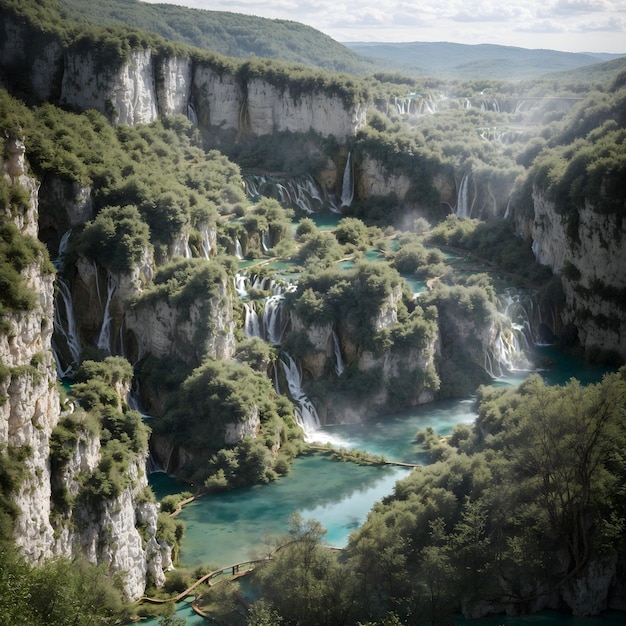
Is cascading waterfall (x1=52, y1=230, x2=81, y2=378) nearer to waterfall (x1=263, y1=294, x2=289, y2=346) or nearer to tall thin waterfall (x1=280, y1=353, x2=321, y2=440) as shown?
waterfall (x1=263, y1=294, x2=289, y2=346)

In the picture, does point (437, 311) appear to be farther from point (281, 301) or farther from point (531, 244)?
point (531, 244)

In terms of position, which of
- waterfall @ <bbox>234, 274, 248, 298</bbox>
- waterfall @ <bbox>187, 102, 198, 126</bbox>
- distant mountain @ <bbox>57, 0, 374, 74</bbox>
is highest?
distant mountain @ <bbox>57, 0, 374, 74</bbox>

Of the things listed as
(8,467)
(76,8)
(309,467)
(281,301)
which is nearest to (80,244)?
(281,301)

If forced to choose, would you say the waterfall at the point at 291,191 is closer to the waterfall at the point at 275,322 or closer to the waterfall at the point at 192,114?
the waterfall at the point at 192,114

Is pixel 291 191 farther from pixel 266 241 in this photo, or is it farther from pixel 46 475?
pixel 46 475

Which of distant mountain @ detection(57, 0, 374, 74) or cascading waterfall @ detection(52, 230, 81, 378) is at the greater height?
distant mountain @ detection(57, 0, 374, 74)

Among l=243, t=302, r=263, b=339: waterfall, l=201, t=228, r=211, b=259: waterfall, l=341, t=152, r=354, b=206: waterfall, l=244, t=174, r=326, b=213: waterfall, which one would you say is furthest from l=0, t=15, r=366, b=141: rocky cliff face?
Result: l=243, t=302, r=263, b=339: waterfall

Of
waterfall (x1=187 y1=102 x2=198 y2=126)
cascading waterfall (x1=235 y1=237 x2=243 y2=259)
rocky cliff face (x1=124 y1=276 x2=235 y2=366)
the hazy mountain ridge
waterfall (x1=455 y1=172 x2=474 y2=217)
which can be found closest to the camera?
rocky cliff face (x1=124 y1=276 x2=235 y2=366)

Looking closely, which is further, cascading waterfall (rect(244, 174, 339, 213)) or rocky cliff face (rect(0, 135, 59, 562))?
cascading waterfall (rect(244, 174, 339, 213))
